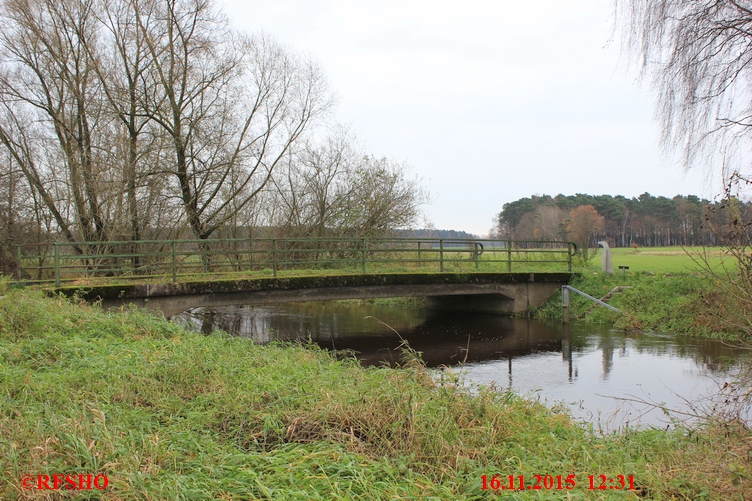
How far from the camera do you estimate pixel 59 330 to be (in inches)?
324

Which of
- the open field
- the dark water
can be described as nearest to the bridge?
the dark water

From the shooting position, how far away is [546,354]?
1189 centimetres

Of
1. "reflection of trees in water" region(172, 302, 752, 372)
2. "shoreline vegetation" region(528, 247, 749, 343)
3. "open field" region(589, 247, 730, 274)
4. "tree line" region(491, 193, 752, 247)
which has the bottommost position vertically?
"reflection of trees in water" region(172, 302, 752, 372)

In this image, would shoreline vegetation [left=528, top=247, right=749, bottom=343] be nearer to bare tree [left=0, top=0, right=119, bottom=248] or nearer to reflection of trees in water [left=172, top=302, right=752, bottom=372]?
reflection of trees in water [left=172, top=302, right=752, bottom=372]

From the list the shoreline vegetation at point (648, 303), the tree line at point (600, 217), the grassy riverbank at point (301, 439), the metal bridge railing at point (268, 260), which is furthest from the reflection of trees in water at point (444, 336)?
the tree line at point (600, 217)

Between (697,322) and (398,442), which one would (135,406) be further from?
(697,322)

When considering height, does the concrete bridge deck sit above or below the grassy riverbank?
above

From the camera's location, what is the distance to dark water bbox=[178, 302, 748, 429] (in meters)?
7.75

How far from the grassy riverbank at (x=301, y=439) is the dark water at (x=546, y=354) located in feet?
4.43

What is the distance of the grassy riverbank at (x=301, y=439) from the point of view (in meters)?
3.40

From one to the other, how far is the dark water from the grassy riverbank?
1349 mm

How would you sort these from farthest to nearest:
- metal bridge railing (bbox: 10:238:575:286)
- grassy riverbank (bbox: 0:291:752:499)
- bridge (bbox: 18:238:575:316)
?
metal bridge railing (bbox: 10:238:575:286) < bridge (bbox: 18:238:575:316) < grassy riverbank (bbox: 0:291:752:499)

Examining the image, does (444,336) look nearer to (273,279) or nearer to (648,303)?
(273,279)

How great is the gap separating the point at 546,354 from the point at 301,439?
29.1 feet
